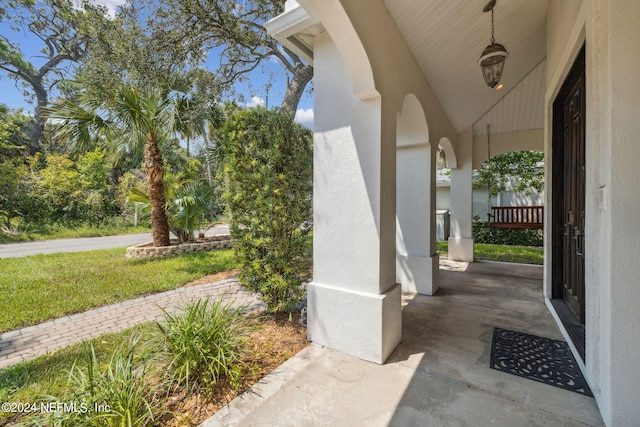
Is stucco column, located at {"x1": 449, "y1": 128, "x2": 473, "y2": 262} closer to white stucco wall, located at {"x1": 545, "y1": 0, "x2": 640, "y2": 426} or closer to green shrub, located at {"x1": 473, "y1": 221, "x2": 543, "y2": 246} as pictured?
green shrub, located at {"x1": 473, "y1": 221, "x2": 543, "y2": 246}

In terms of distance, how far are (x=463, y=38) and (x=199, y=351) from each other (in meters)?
4.81

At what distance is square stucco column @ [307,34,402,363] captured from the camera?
2.74 m

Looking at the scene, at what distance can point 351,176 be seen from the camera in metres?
2.87

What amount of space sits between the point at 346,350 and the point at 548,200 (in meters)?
3.67

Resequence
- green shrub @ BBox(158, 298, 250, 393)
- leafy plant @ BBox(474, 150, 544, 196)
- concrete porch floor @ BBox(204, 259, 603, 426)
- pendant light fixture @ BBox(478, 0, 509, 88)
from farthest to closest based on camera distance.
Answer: leafy plant @ BBox(474, 150, 544, 196) < pendant light fixture @ BBox(478, 0, 509, 88) < green shrub @ BBox(158, 298, 250, 393) < concrete porch floor @ BBox(204, 259, 603, 426)

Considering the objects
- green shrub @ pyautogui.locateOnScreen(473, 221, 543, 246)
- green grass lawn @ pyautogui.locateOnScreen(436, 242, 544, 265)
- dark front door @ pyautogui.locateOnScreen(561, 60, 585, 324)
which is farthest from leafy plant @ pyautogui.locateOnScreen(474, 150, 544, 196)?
dark front door @ pyautogui.locateOnScreen(561, 60, 585, 324)

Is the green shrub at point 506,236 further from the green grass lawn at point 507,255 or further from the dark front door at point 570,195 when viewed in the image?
the dark front door at point 570,195

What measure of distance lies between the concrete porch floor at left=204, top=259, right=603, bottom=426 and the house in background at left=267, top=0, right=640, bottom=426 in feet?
0.64

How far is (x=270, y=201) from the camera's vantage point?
3412mm

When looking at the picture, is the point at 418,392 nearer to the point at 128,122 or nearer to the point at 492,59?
the point at 492,59

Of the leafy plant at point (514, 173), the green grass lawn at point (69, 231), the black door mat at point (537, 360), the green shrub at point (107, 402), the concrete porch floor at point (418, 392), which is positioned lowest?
the concrete porch floor at point (418, 392)

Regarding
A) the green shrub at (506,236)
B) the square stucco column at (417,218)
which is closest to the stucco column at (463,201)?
the square stucco column at (417,218)

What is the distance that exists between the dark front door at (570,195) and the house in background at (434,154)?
→ 0.06ft

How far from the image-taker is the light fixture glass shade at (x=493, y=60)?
337cm
